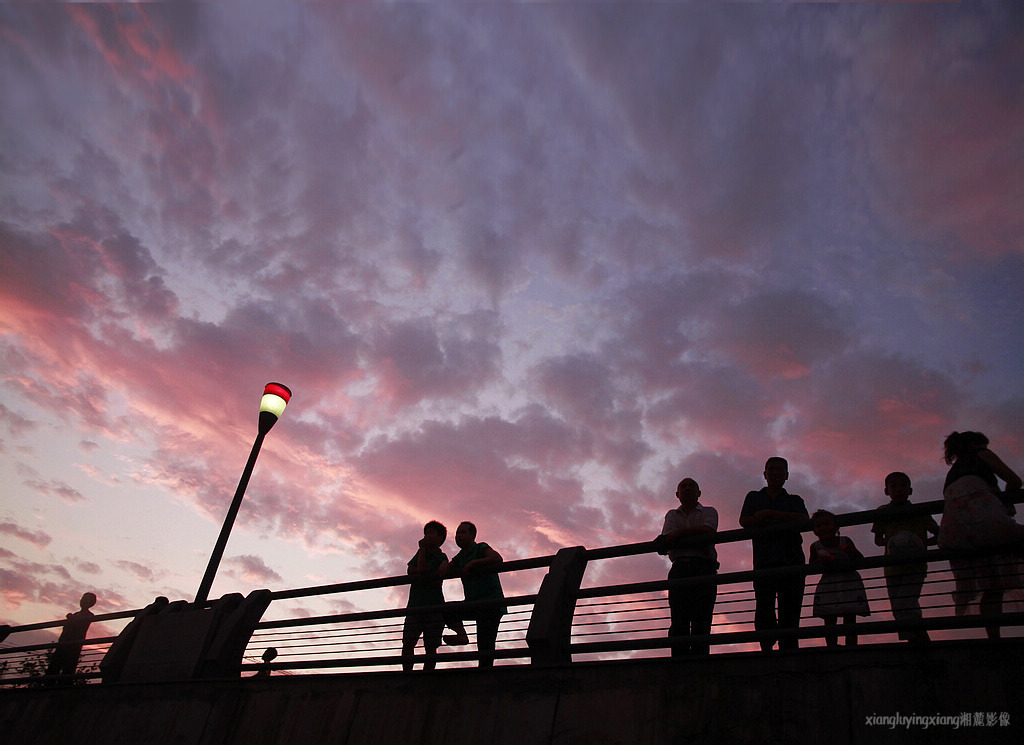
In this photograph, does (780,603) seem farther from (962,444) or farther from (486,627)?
(486,627)

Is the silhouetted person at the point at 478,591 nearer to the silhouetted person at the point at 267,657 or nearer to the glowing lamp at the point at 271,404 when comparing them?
the silhouetted person at the point at 267,657

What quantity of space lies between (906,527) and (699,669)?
2.22m

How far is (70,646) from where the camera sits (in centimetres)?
1015

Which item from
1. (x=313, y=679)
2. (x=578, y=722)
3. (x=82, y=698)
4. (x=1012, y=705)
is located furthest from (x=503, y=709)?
(x=82, y=698)

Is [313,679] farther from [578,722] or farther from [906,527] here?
[906,527]

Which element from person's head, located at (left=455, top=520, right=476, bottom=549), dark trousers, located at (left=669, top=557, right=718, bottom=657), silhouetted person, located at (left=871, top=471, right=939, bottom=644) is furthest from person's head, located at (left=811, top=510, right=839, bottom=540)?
person's head, located at (left=455, top=520, right=476, bottom=549)

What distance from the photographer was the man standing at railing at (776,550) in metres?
5.03

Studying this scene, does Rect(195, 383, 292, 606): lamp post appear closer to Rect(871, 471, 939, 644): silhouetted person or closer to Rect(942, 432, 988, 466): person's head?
Rect(871, 471, 939, 644): silhouetted person

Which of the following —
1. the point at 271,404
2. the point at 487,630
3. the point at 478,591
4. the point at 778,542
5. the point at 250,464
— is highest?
the point at 271,404

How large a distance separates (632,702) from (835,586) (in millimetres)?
1826

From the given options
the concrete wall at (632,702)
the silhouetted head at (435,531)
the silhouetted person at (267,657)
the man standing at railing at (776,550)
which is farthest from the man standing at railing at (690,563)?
the silhouetted person at (267,657)

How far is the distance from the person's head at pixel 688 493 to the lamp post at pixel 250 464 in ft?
19.0

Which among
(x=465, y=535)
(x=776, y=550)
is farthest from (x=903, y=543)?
(x=465, y=535)

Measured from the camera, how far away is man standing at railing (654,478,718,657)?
17.3 ft
